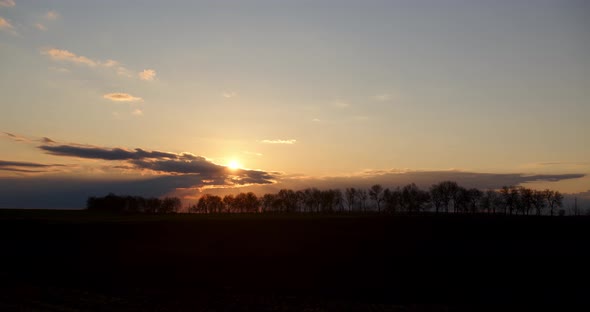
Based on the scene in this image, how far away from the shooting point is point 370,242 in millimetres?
53500

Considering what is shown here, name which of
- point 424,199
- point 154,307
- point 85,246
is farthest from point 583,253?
point 424,199

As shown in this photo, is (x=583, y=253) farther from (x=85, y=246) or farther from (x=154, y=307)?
(x=85, y=246)

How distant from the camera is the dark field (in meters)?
26.0

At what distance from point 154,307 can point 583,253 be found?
43.9 m

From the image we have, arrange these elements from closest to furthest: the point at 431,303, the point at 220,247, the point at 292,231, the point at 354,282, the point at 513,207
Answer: the point at 431,303 → the point at 354,282 → the point at 220,247 → the point at 292,231 → the point at 513,207

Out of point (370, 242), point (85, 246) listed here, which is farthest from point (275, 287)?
point (85, 246)

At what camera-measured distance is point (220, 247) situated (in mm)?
49531

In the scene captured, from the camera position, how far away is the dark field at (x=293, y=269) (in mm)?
26011

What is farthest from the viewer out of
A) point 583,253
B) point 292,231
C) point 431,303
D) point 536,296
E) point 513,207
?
point 513,207

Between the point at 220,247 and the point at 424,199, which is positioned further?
the point at 424,199

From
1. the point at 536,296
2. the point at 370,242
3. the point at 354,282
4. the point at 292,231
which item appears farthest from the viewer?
the point at 292,231

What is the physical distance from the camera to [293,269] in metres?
37.2

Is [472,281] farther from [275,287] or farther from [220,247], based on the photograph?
[220,247]

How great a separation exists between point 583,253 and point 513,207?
142907 millimetres
